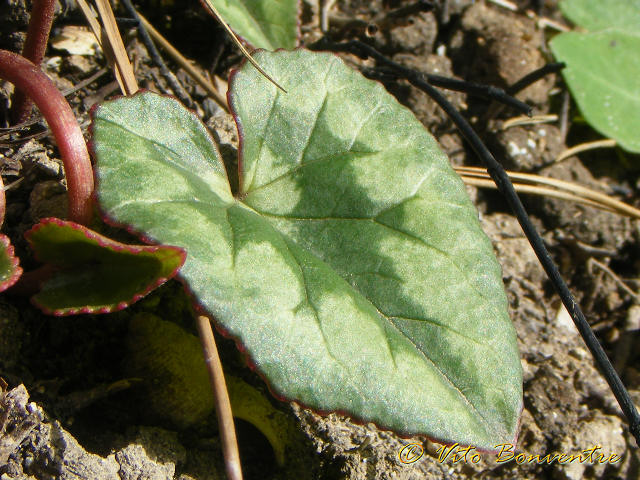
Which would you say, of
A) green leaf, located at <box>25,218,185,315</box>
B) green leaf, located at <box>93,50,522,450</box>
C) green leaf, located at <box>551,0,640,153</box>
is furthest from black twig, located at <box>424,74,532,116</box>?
green leaf, located at <box>25,218,185,315</box>

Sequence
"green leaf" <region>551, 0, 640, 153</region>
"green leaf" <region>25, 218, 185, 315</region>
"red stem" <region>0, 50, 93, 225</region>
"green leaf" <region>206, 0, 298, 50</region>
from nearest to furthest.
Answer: "green leaf" <region>25, 218, 185, 315</region>
"red stem" <region>0, 50, 93, 225</region>
"green leaf" <region>206, 0, 298, 50</region>
"green leaf" <region>551, 0, 640, 153</region>

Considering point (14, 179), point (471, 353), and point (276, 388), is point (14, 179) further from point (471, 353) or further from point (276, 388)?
point (471, 353)

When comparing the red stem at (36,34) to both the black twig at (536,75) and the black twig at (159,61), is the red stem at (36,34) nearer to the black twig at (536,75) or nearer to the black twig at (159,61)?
the black twig at (159,61)

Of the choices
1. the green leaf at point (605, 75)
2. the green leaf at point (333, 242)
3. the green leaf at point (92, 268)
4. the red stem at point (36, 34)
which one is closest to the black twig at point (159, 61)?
the red stem at point (36, 34)

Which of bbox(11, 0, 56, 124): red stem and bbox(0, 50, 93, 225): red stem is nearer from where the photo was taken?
bbox(0, 50, 93, 225): red stem

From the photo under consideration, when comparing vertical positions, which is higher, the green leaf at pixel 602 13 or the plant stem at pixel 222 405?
the green leaf at pixel 602 13

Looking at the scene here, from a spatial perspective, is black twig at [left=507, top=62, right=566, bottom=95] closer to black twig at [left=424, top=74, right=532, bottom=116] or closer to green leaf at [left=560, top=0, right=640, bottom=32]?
black twig at [left=424, top=74, right=532, bottom=116]
